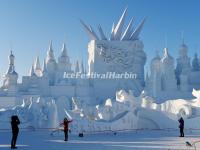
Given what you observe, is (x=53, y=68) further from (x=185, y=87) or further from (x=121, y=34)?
(x=185, y=87)

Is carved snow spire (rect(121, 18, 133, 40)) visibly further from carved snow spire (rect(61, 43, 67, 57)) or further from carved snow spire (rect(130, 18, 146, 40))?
carved snow spire (rect(61, 43, 67, 57))

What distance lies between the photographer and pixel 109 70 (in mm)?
59125

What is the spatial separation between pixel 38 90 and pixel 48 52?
29.9 feet

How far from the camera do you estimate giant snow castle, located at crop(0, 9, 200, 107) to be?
52.2m

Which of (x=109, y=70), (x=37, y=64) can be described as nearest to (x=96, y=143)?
(x=109, y=70)

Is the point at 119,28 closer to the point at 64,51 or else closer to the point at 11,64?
the point at 64,51

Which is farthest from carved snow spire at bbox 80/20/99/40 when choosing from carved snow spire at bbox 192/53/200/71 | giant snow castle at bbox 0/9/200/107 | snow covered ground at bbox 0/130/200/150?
snow covered ground at bbox 0/130/200/150

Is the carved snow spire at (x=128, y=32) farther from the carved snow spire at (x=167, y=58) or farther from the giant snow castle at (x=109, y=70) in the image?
the carved snow spire at (x=167, y=58)

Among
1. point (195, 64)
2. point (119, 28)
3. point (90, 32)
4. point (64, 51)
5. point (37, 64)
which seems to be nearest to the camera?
point (195, 64)

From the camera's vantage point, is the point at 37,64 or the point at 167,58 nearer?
the point at 167,58

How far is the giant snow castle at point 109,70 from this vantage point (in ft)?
171

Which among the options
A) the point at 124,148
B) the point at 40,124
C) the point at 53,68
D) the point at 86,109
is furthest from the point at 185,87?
the point at 124,148

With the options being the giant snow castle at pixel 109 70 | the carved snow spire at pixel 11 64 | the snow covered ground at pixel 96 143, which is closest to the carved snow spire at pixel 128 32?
the giant snow castle at pixel 109 70

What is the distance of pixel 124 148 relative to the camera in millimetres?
11172
